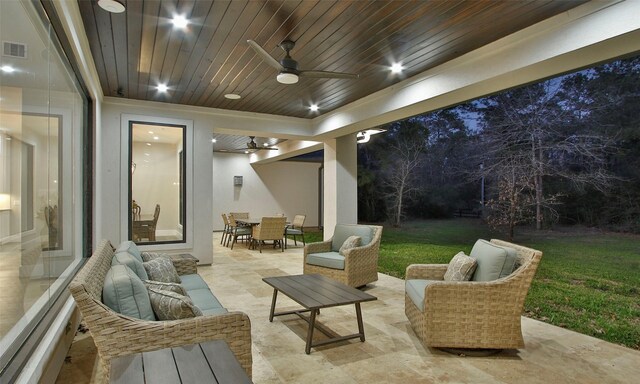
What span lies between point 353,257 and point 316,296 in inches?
62.5

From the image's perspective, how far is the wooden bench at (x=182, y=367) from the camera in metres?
1.37

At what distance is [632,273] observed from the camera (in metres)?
5.10

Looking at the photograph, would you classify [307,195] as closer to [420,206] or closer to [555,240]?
[420,206]

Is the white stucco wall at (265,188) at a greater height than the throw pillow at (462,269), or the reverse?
the white stucco wall at (265,188)

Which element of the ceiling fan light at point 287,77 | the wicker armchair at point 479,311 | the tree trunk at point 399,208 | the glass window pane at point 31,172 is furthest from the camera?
the tree trunk at point 399,208

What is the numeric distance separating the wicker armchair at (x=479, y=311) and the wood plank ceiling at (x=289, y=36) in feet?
6.69

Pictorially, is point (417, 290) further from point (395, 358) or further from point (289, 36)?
point (289, 36)

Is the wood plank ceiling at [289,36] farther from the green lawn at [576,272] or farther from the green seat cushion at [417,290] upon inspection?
the green lawn at [576,272]

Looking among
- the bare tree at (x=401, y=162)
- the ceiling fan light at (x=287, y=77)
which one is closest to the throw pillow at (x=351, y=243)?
the ceiling fan light at (x=287, y=77)

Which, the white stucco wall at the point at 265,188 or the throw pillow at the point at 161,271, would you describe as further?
the white stucco wall at the point at 265,188

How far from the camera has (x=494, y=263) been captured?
9.20 feet

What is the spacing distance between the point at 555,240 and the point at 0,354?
294 inches

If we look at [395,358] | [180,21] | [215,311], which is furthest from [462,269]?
[180,21]

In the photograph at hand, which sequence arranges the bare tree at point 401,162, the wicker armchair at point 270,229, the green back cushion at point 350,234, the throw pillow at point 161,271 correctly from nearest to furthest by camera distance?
the throw pillow at point 161,271, the green back cushion at point 350,234, the wicker armchair at point 270,229, the bare tree at point 401,162
